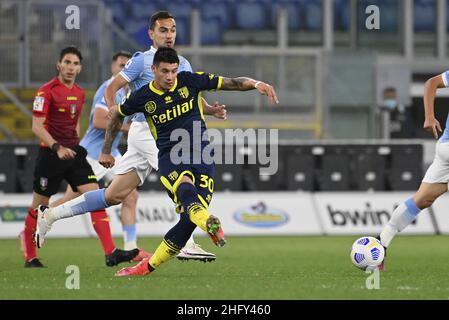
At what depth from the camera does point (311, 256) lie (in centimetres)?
1407

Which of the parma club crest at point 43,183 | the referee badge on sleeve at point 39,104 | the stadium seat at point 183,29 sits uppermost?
the stadium seat at point 183,29

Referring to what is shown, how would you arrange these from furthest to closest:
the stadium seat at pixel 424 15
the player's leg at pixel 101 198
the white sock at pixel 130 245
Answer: the stadium seat at pixel 424 15
the white sock at pixel 130 245
the player's leg at pixel 101 198

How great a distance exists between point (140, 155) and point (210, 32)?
47.8 feet

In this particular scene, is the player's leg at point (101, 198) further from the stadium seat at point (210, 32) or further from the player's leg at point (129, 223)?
the stadium seat at point (210, 32)

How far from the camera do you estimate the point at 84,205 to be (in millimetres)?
11484

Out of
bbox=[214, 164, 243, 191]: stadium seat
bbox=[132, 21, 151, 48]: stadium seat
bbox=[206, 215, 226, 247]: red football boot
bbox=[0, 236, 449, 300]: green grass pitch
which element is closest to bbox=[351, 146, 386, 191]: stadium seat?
bbox=[214, 164, 243, 191]: stadium seat

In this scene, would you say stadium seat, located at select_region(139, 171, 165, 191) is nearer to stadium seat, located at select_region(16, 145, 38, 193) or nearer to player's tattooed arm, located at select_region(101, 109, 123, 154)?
stadium seat, located at select_region(16, 145, 38, 193)

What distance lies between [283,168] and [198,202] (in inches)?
382

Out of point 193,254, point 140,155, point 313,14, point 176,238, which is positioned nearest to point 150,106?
point 176,238

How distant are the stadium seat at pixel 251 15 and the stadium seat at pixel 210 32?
76cm

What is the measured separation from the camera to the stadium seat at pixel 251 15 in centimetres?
2662

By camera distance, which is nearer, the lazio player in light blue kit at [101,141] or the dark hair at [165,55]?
the dark hair at [165,55]

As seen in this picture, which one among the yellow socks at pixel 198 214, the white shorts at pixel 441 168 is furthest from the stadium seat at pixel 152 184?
the yellow socks at pixel 198 214
